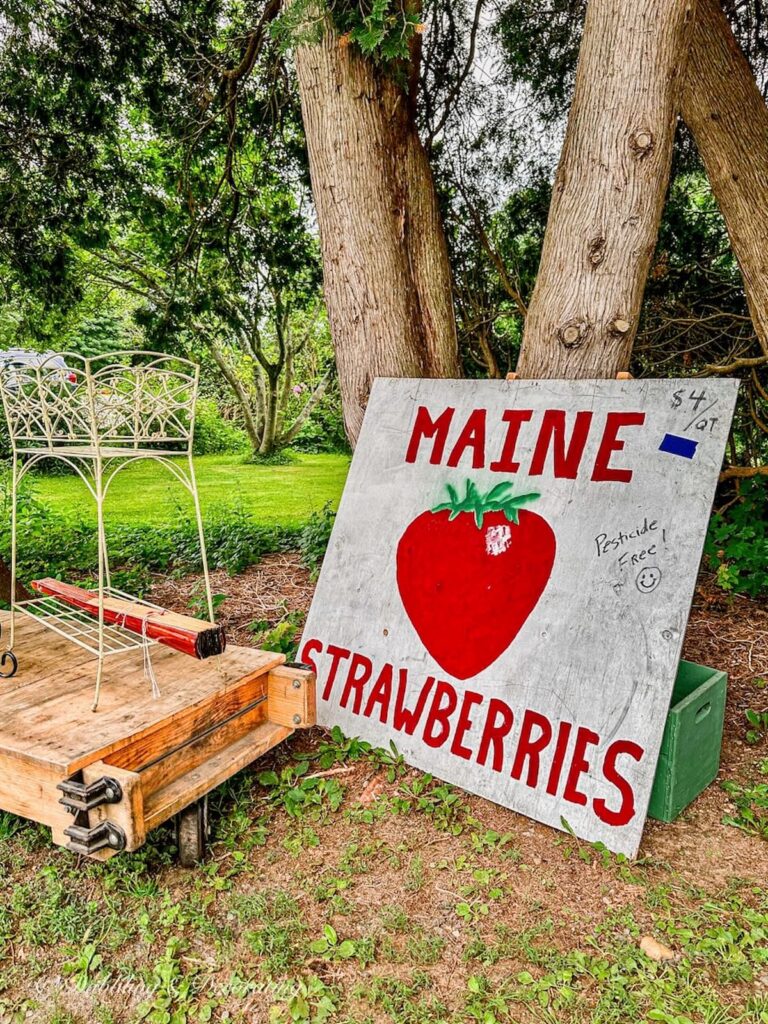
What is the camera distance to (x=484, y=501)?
246cm

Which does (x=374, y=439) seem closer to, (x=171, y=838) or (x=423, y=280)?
(x=423, y=280)

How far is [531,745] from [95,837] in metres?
1.30

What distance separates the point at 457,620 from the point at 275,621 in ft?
5.51

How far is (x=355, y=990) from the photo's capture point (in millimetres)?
1577

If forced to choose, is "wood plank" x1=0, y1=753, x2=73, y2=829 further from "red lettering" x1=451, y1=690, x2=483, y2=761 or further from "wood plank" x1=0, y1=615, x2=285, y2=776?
"red lettering" x1=451, y1=690, x2=483, y2=761

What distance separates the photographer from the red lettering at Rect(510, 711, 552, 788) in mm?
2098

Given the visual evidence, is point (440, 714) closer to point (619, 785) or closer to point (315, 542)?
point (619, 785)

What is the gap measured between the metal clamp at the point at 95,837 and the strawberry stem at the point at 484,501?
1.50m

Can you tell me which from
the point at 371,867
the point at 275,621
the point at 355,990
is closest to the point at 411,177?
the point at 275,621

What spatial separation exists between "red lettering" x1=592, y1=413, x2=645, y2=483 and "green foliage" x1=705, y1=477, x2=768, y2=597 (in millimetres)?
1991

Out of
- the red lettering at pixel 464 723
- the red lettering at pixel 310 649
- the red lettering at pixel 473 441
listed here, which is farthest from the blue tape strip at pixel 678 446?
the red lettering at pixel 310 649

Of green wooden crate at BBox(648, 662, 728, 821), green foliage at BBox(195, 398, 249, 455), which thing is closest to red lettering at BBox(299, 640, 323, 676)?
green wooden crate at BBox(648, 662, 728, 821)

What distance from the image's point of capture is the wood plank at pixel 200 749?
1.90 metres

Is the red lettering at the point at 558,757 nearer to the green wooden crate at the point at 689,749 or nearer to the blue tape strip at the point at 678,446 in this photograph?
the green wooden crate at the point at 689,749
